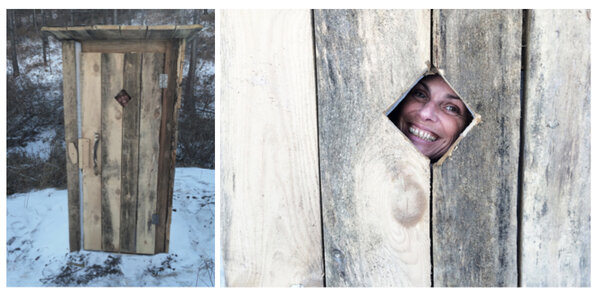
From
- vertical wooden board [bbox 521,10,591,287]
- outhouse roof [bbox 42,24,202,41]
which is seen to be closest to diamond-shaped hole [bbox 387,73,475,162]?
vertical wooden board [bbox 521,10,591,287]

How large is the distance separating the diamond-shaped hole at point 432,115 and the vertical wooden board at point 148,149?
2.93 ft

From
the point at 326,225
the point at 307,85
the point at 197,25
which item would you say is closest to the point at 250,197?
the point at 326,225

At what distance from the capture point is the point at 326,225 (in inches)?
45.3

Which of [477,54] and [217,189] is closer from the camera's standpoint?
[477,54]

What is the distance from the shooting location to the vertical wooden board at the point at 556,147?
1074 mm

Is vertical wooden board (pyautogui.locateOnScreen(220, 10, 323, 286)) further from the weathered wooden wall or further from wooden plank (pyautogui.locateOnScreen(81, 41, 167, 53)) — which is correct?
wooden plank (pyautogui.locateOnScreen(81, 41, 167, 53))

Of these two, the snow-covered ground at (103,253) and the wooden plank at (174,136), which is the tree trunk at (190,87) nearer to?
the wooden plank at (174,136)

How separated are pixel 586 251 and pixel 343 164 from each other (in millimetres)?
713

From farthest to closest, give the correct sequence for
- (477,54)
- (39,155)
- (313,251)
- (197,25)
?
(39,155) → (197,25) → (313,251) → (477,54)

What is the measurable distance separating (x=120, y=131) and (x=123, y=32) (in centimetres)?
37

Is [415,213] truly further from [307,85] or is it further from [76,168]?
[76,168]

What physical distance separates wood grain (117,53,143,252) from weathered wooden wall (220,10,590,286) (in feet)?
1.90

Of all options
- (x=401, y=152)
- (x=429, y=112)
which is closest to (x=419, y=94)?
(x=429, y=112)

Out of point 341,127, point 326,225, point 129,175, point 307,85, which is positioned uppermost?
point 307,85
